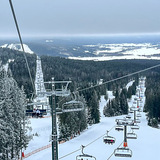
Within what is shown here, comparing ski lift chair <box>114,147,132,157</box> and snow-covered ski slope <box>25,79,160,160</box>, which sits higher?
ski lift chair <box>114,147,132,157</box>

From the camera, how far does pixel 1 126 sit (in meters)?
20.6

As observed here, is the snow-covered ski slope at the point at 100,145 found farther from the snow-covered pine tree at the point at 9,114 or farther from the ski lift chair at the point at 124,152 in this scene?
the ski lift chair at the point at 124,152

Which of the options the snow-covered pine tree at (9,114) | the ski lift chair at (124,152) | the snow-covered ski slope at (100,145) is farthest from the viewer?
the snow-covered ski slope at (100,145)

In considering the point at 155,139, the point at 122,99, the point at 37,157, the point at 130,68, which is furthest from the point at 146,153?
the point at 130,68

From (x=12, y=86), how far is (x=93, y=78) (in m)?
107

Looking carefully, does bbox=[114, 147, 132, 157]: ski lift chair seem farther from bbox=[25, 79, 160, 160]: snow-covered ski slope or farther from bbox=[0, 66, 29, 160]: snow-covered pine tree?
bbox=[0, 66, 29, 160]: snow-covered pine tree

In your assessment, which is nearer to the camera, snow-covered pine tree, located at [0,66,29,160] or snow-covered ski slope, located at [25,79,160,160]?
snow-covered pine tree, located at [0,66,29,160]

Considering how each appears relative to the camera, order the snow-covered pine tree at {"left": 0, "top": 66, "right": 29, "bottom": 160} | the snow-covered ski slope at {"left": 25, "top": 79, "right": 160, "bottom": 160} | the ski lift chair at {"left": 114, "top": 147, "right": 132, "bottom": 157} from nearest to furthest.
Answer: the ski lift chair at {"left": 114, "top": 147, "right": 132, "bottom": 157} → the snow-covered pine tree at {"left": 0, "top": 66, "right": 29, "bottom": 160} → the snow-covered ski slope at {"left": 25, "top": 79, "right": 160, "bottom": 160}

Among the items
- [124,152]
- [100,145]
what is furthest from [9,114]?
[100,145]

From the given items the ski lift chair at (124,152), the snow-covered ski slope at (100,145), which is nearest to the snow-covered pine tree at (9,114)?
the snow-covered ski slope at (100,145)

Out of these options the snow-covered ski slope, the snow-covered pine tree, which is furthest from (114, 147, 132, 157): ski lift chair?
the snow-covered pine tree

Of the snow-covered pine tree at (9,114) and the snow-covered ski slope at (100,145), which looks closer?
the snow-covered pine tree at (9,114)

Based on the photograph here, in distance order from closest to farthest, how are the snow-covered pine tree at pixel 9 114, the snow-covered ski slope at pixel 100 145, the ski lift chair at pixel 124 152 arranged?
the ski lift chair at pixel 124 152
the snow-covered pine tree at pixel 9 114
the snow-covered ski slope at pixel 100 145

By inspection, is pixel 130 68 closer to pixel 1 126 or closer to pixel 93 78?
pixel 93 78
